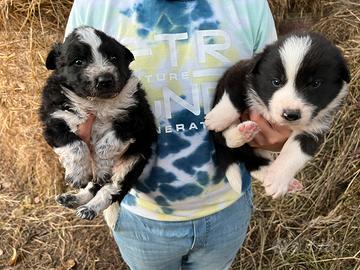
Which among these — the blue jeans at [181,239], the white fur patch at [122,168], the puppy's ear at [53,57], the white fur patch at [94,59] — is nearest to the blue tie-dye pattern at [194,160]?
the white fur patch at [122,168]

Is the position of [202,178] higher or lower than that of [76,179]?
lower

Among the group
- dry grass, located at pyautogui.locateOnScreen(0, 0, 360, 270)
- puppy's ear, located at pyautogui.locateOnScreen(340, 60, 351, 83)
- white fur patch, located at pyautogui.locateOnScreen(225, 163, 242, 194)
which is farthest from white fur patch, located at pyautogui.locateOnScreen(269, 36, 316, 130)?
dry grass, located at pyautogui.locateOnScreen(0, 0, 360, 270)

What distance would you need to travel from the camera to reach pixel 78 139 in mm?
2625

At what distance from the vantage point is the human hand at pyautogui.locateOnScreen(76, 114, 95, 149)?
2.67 m

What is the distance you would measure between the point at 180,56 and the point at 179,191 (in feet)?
2.24

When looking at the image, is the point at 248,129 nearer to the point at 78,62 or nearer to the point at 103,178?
the point at 103,178

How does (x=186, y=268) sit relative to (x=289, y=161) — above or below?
below

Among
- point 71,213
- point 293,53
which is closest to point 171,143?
point 293,53

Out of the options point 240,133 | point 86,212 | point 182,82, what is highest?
point 182,82

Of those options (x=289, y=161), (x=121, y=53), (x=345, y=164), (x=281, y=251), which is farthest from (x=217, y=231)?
(x=345, y=164)

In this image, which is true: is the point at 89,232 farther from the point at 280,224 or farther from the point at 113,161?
the point at 113,161

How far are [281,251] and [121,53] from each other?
2.89 m

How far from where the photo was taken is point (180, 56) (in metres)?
2.74

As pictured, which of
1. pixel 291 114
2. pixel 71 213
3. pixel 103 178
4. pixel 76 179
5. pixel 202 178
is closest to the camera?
pixel 291 114
